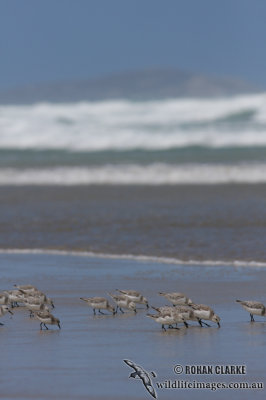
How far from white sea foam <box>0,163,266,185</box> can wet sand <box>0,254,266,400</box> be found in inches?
487

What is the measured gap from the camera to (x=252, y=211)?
15531mm

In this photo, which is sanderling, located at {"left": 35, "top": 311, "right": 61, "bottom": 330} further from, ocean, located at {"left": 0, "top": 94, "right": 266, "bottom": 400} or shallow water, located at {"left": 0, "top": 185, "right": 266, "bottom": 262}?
shallow water, located at {"left": 0, "top": 185, "right": 266, "bottom": 262}

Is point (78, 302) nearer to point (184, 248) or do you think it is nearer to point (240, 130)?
point (184, 248)

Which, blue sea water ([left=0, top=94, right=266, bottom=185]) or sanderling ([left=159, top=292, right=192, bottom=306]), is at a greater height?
blue sea water ([left=0, top=94, right=266, bottom=185])

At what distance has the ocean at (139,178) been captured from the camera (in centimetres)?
1322

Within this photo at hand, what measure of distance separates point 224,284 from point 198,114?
28.8 m

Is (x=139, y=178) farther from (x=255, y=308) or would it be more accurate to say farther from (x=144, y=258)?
(x=255, y=308)

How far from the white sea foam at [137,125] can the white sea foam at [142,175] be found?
739 centimetres

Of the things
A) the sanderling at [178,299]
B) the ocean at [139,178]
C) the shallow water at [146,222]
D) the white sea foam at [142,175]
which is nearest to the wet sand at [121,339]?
the sanderling at [178,299]

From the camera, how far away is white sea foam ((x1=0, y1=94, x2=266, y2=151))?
113 feet

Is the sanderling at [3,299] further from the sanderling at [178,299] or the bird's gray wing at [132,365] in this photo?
the bird's gray wing at [132,365]

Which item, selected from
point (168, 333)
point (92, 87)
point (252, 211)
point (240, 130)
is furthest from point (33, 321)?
point (92, 87)

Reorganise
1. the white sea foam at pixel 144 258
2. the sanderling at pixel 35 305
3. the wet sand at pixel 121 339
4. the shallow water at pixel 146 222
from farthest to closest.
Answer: the shallow water at pixel 146 222
the white sea foam at pixel 144 258
the sanderling at pixel 35 305
the wet sand at pixel 121 339

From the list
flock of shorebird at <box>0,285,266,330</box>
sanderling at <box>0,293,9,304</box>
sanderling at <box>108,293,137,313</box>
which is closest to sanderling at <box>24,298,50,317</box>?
flock of shorebird at <box>0,285,266,330</box>
